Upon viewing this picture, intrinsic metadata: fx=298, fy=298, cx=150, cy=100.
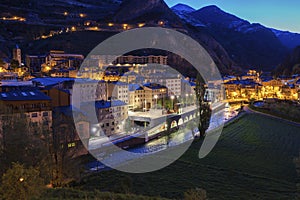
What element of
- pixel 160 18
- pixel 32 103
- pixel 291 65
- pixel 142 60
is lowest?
pixel 32 103

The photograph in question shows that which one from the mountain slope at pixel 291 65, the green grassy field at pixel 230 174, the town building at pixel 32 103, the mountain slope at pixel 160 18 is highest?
the mountain slope at pixel 160 18

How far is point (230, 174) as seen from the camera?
1182 centimetres

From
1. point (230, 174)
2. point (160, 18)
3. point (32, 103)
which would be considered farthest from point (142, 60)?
point (230, 174)

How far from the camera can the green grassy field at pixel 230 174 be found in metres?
9.87

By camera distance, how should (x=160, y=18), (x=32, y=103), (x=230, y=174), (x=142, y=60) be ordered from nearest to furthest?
(x=230, y=174) < (x=32, y=103) < (x=142, y=60) < (x=160, y=18)

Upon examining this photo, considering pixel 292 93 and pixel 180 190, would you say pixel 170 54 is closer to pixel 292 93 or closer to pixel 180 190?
pixel 292 93

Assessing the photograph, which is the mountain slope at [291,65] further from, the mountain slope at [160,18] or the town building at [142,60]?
the town building at [142,60]

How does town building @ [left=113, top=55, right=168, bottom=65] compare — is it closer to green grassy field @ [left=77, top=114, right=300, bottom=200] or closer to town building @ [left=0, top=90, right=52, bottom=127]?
green grassy field @ [left=77, top=114, right=300, bottom=200]

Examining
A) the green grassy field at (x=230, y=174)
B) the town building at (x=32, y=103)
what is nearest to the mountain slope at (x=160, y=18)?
the green grassy field at (x=230, y=174)

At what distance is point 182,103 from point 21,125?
2667 centimetres

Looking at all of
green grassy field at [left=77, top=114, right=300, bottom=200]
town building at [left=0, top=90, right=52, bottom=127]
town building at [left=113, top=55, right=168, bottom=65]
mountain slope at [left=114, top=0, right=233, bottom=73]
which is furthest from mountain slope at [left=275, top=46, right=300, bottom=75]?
town building at [left=0, top=90, right=52, bottom=127]

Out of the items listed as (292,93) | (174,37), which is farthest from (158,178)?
(174,37)

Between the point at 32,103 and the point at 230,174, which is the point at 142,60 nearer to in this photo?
the point at 32,103

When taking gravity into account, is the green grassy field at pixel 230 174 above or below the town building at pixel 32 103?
below
